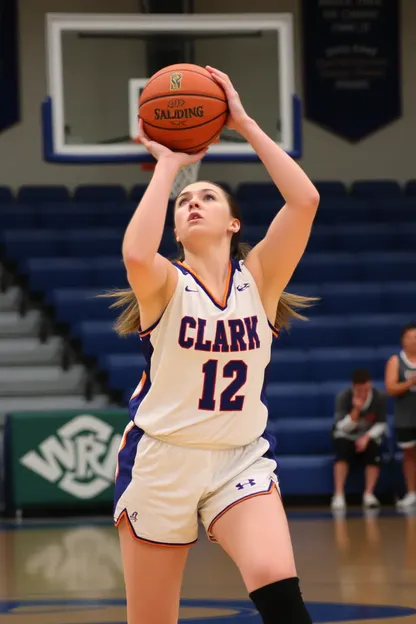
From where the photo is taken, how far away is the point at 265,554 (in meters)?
3.35

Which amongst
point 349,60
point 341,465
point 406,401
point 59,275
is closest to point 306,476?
point 341,465

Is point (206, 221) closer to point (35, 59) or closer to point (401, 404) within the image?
point (401, 404)

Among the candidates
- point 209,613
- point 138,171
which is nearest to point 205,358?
point 209,613

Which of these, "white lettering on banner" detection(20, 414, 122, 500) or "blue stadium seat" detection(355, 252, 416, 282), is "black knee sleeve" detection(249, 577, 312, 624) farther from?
"blue stadium seat" detection(355, 252, 416, 282)

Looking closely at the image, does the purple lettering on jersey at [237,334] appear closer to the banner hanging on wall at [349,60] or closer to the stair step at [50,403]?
the stair step at [50,403]

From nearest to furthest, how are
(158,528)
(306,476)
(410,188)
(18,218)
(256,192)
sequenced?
(158,528) → (306,476) → (18,218) → (256,192) → (410,188)

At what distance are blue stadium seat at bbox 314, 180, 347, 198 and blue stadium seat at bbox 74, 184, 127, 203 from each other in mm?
2373

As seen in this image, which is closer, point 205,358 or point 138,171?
point 205,358

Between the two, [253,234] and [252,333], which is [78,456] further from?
[252,333]

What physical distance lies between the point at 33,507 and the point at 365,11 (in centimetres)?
815

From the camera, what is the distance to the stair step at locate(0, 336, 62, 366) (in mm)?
12250

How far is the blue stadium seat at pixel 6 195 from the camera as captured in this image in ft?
46.3

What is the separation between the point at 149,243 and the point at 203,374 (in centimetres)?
40

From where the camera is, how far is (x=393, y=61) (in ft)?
51.0
